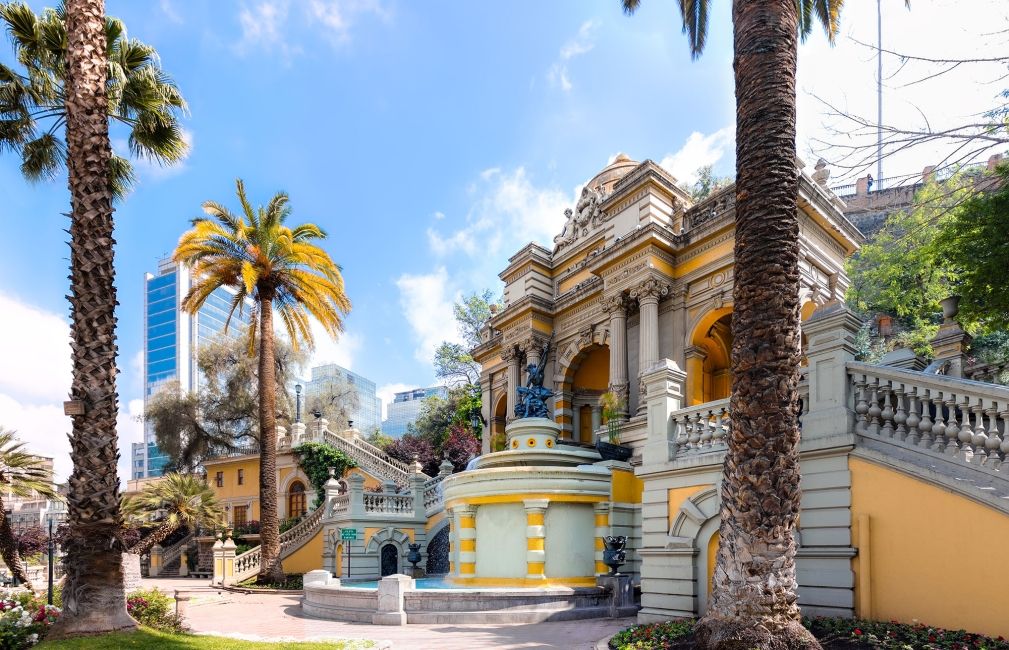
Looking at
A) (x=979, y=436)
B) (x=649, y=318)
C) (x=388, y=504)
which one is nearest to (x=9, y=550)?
(x=388, y=504)

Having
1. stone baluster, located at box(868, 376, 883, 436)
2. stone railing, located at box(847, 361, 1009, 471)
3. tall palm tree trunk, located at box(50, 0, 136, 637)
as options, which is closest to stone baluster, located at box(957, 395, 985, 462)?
stone railing, located at box(847, 361, 1009, 471)

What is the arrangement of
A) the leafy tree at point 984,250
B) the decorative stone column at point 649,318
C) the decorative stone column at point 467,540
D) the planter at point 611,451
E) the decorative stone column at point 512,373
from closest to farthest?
the leafy tree at point 984,250 < the decorative stone column at point 467,540 < the planter at point 611,451 < the decorative stone column at point 649,318 < the decorative stone column at point 512,373

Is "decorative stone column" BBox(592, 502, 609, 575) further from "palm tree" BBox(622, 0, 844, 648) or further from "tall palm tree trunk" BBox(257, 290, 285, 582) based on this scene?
"tall palm tree trunk" BBox(257, 290, 285, 582)

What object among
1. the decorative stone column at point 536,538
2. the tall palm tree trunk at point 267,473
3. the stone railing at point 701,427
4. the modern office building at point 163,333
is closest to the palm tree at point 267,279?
the tall palm tree trunk at point 267,473

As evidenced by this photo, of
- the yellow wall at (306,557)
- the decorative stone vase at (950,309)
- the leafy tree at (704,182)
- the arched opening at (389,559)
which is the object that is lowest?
the yellow wall at (306,557)

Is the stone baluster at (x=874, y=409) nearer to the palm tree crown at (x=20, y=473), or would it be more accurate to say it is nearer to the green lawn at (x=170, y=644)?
the green lawn at (x=170, y=644)

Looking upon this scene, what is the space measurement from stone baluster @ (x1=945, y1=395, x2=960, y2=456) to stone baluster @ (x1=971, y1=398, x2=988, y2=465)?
0.61 ft

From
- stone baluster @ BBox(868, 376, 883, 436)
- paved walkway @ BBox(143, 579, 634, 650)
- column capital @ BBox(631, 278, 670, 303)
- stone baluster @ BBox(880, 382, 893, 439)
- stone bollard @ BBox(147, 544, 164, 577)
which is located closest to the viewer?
stone baluster @ BBox(880, 382, 893, 439)

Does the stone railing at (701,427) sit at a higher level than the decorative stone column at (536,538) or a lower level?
higher

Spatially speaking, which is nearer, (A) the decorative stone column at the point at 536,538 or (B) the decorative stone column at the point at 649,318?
(A) the decorative stone column at the point at 536,538

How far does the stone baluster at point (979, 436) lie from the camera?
26.2ft

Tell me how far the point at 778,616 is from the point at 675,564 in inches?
155

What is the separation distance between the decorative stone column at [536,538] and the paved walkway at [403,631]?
1653mm

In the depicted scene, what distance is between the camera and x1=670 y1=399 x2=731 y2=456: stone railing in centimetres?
1095
